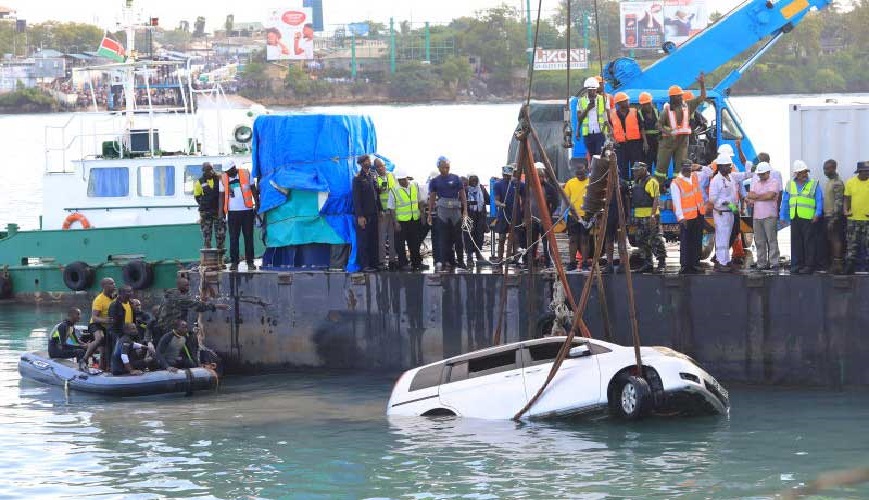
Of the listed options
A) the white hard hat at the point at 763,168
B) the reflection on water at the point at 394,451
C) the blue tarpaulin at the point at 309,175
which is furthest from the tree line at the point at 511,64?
the white hard hat at the point at 763,168

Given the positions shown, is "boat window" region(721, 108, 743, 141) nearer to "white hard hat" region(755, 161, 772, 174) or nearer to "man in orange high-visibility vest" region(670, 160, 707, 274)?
"man in orange high-visibility vest" region(670, 160, 707, 274)

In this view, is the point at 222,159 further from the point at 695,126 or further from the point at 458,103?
the point at 458,103

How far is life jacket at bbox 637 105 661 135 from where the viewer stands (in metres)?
24.4

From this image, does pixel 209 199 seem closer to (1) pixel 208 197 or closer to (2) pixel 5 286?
(1) pixel 208 197

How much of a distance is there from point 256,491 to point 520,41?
350 feet

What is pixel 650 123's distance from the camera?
24438mm

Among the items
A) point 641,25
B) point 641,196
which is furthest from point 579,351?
point 641,25

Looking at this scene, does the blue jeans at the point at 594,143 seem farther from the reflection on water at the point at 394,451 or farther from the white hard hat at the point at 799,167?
the reflection on water at the point at 394,451

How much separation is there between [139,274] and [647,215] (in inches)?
526

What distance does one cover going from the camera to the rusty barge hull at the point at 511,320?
22219 millimetres

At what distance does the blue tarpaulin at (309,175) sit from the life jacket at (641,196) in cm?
494

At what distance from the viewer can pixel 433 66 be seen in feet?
426

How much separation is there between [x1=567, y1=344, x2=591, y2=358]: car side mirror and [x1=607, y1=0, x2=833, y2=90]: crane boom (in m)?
9.35

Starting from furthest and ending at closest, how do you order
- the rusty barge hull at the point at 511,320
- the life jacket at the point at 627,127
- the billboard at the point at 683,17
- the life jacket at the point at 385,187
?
A: the billboard at the point at 683,17
the life jacket at the point at 385,187
the life jacket at the point at 627,127
the rusty barge hull at the point at 511,320
